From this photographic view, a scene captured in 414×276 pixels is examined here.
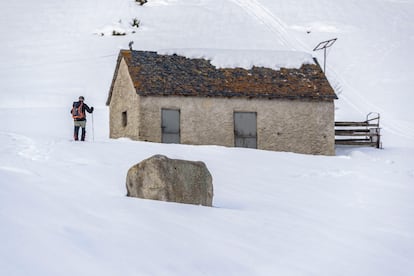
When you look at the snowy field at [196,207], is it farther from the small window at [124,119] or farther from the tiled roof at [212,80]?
the small window at [124,119]

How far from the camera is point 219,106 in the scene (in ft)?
93.0

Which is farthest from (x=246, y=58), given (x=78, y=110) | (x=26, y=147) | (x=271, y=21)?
(x=271, y=21)

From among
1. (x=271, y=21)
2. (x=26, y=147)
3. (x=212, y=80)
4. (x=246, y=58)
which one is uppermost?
(x=271, y=21)

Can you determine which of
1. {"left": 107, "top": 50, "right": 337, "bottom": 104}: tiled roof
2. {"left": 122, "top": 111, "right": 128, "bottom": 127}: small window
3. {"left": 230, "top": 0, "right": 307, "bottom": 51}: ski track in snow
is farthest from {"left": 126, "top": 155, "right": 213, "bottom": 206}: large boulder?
{"left": 230, "top": 0, "right": 307, "bottom": 51}: ski track in snow

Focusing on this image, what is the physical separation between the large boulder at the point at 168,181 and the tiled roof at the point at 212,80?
45.8ft

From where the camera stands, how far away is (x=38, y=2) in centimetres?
7225

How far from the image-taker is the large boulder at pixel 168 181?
44.6 feet

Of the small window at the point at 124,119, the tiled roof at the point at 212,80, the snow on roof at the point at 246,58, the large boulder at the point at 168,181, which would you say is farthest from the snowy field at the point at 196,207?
the small window at the point at 124,119

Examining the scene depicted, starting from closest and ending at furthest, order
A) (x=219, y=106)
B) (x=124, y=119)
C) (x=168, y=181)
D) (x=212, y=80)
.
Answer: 1. (x=168, y=181)
2. (x=219, y=106)
3. (x=212, y=80)
4. (x=124, y=119)

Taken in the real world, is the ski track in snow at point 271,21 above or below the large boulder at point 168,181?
above

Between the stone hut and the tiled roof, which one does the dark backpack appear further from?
the tiled roof

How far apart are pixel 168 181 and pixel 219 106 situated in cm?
1491

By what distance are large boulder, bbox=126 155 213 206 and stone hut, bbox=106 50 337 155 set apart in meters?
13.6

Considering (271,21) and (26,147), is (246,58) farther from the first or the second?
(271,21)
